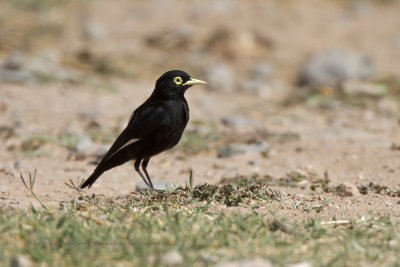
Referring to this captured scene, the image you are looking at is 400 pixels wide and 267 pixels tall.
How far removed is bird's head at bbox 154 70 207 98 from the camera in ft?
17.6

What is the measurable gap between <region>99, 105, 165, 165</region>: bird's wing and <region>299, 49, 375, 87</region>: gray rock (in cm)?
639

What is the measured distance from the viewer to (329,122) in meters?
8.70

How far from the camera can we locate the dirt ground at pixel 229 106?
19.9 feet

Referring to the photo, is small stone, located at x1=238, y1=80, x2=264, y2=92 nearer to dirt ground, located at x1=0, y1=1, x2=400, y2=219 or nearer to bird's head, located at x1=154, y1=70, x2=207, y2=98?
dirt ground, located at x1=0, y1=1, x2=400, y2=219

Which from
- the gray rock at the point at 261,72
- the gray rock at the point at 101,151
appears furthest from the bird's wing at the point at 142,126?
the gray rock at the point at 261,72

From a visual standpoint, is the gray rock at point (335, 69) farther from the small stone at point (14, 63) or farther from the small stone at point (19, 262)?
the small stone at point (19, 262)

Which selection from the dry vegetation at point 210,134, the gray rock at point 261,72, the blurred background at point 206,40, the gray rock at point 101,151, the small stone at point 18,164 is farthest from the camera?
the gray rock at point 261,72

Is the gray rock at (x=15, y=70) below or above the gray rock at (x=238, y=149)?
above

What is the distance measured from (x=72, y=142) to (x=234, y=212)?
3801 mm

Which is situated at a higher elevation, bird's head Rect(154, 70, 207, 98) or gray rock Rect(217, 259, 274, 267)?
bird's head Rect(154, 70, 207, 98)

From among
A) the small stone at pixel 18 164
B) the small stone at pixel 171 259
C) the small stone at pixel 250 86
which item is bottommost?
the small stone at pixel 171 259

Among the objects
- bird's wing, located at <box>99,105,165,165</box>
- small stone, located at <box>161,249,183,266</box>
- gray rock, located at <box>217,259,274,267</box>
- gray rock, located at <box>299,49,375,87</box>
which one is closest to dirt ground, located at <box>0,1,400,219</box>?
gray rock, located at <box>299,49,375,87</box>

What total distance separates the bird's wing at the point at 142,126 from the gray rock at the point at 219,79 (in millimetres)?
5800

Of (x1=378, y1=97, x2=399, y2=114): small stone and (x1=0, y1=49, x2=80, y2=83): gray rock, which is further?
(x1=0, y1=49, x2=80, y2=83): gray rock
